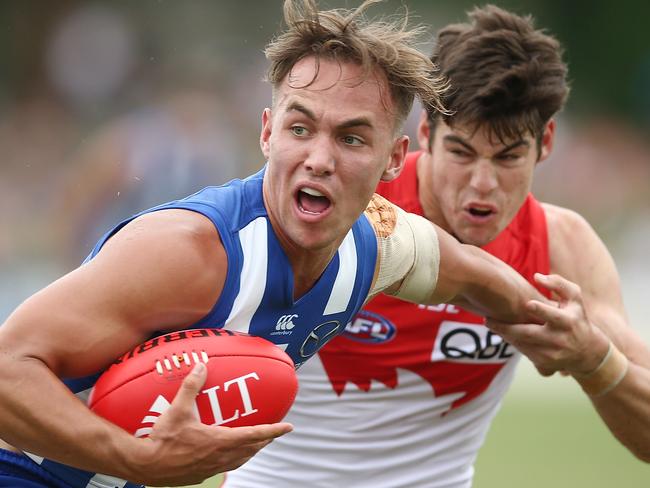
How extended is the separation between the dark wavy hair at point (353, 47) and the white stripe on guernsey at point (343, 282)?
51 cm

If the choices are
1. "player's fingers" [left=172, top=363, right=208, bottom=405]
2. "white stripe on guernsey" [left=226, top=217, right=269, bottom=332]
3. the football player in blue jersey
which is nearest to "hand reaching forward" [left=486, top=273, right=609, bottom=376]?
the football player in blue jersey

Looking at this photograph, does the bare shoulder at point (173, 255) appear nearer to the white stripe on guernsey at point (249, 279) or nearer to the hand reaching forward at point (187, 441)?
the white stripe on guernsey at point (249, 279)

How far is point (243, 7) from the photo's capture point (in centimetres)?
1798

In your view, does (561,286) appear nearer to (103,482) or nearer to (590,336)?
(590,336)

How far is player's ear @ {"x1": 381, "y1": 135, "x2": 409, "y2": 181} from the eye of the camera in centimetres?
417

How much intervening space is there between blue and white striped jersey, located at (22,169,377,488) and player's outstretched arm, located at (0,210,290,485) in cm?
Result: 15

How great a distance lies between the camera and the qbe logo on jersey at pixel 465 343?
5.20m

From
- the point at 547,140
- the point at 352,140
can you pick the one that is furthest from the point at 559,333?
the point at 352,140

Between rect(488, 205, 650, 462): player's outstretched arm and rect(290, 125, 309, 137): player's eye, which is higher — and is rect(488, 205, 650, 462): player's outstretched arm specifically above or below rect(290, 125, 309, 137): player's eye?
below

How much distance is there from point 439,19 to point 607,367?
1499 cm

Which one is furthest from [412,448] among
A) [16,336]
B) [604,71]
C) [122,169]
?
[604,71]

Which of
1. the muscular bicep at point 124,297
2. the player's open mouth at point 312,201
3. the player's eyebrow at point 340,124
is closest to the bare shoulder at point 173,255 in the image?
the muscular bicep at point 124,297

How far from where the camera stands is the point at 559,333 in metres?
4.61

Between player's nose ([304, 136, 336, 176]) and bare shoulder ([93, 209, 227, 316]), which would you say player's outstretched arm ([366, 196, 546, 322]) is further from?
bare shoulder ([93, 209, 227, 316])
